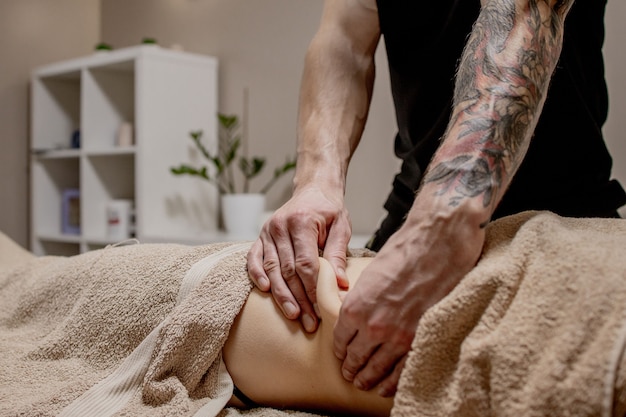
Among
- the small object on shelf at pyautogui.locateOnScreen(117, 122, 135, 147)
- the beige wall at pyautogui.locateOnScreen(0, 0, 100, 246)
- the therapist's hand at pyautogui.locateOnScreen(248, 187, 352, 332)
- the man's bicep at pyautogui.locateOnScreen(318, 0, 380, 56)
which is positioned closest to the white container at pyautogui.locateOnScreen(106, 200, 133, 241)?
the small object on shelf at pyautogui.locateOnScreen(117, 122, 135, 147)

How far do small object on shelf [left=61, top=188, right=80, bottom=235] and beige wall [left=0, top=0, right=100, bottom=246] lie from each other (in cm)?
30

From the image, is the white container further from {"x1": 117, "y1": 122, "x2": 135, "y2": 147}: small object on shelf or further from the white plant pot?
the white plant pot

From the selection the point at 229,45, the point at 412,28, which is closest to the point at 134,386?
the point at 412,28

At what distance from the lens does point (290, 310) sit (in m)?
0.82

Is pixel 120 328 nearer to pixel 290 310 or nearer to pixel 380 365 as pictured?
pixel 290 310

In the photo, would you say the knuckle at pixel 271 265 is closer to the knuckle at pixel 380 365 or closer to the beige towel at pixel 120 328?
the beige towel at pixel 120 328

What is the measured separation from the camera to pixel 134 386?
32.0 inches

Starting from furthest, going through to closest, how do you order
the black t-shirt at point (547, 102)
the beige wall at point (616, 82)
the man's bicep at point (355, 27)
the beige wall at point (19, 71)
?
the beige wall at point (19, 71), the beige wall at point (616, 82), the man's bicep at point (355, 27), the black t-shirt at point (547, 102)

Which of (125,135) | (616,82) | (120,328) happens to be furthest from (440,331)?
(125,135)

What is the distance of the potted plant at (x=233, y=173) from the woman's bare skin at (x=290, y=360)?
1855 mm

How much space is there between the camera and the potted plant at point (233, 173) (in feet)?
8.89

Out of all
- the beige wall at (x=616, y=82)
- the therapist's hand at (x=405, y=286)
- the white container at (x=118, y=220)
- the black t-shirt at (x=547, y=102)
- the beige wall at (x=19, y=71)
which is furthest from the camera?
the beige wall at (x=19, y=71)

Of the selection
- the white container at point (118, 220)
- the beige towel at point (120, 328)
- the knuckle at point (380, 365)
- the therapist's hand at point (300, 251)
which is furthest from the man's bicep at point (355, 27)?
the white container at point (118, 220)

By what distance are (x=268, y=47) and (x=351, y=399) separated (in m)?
2.35
